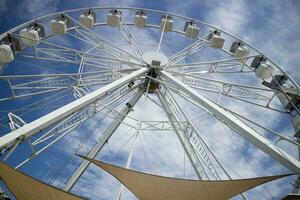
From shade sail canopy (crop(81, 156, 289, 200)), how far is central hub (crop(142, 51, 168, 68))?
6763 millimetres

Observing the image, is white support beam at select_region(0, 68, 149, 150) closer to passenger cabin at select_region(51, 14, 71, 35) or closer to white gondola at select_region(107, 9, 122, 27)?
passenger cabin at select_region(51, 14, 71, 35)

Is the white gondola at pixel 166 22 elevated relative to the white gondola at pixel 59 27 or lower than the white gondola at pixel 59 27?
elevated

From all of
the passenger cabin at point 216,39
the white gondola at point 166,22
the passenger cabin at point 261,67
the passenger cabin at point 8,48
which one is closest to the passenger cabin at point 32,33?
the passenger cabin at point 8,48

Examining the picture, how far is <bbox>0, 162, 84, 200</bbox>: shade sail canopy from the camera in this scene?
23.1 ft

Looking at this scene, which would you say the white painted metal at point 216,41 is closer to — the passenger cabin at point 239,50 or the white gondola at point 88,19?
the passenger cabin at point 239,50

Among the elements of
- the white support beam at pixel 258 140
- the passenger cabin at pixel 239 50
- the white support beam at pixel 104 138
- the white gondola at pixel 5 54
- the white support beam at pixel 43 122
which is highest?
the white support beam at pixel 258 140

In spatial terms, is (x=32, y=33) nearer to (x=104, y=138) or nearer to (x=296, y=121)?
(x=104, y=138)

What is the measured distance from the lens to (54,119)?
7.39 meters

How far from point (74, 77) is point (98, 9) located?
20.2 ft

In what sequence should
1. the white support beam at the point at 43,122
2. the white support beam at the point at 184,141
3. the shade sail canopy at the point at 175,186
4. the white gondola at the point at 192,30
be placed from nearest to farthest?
the white support beam at the point at 43,122 → the shade sail canopy at the point at 175,186 → the white support beam at the point at 184,141 → the white gondola at the point at 192,30

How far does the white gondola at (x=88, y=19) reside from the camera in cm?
1677

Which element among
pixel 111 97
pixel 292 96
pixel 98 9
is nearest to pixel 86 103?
pixel 111 97

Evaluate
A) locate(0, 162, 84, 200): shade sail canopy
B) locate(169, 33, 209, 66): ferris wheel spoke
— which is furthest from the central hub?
locate(0, 162, 84, 200): shade sail canopy

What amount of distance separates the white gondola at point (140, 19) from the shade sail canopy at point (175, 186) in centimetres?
1182
